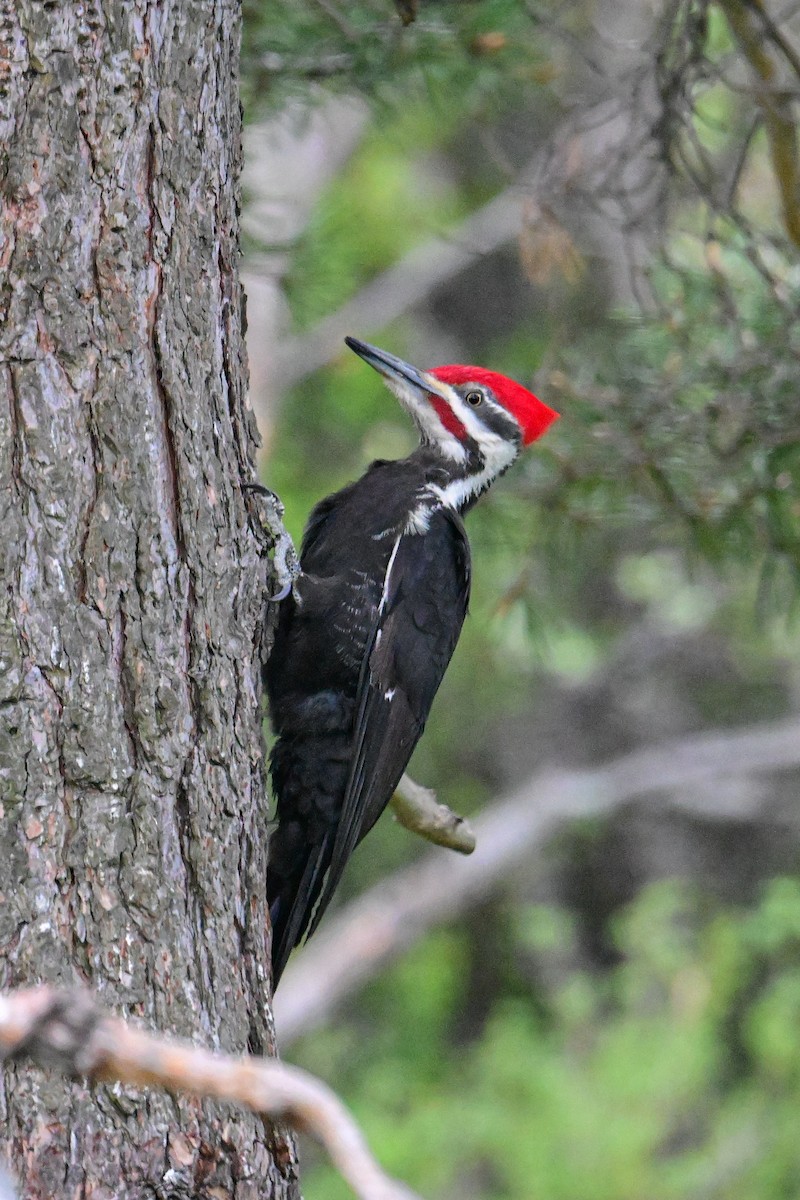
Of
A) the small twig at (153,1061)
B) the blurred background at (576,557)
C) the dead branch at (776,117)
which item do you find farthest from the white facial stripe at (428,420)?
the small twig at (153,1061)

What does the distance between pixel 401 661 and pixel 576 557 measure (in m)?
0.86

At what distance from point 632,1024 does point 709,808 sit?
7.21 ft

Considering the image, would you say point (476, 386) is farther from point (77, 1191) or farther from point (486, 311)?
point (486, 311)

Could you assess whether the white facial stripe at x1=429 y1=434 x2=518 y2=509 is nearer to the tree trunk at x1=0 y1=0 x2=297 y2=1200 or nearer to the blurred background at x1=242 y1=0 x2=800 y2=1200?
the blurred background at x1=242 y1=0 x2=800 y2=1200

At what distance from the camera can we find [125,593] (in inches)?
76.9

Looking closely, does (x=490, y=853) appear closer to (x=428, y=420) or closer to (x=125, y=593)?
(x=428, y=420)

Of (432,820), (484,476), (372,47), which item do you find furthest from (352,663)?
(372,47)

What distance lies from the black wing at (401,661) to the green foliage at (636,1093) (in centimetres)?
234

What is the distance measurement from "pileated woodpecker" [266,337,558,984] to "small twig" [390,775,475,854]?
80mm

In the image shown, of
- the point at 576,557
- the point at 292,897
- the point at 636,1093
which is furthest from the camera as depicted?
the point at 636,1093

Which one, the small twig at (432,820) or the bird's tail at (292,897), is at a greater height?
the small twig at (432,820)

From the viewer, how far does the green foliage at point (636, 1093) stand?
5641mm

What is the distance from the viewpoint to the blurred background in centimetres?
336

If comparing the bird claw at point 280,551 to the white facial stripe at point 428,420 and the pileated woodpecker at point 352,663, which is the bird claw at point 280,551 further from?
the white facial stripe at point 428,420
